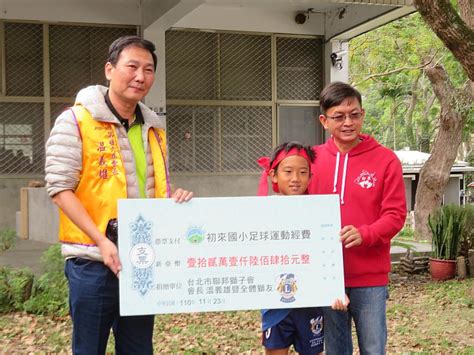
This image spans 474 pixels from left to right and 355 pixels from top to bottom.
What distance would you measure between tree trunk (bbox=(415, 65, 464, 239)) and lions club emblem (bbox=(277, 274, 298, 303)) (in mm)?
8891

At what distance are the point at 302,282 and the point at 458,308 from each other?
4.52m

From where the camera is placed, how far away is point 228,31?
10625 millimetres

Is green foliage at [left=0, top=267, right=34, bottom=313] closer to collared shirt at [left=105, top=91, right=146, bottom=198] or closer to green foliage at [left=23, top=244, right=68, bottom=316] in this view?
green foliage at [left=23, top=244, right=68, bottom=316]

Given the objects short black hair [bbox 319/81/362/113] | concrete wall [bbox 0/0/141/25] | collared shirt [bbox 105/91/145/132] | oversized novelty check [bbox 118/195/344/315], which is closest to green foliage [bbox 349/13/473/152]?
concrete wall [bbox 0/0/141/25]

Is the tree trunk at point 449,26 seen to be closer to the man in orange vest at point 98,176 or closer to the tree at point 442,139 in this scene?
the man in orange vest at point 98,176

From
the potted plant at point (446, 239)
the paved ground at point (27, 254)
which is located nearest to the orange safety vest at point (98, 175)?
the paved ground at point (27, 254)

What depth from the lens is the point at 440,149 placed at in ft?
36.4

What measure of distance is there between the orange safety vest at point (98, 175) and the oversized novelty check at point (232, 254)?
106mm

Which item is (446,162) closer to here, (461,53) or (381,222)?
(461,53)

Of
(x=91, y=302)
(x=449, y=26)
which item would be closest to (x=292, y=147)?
(x=91, y=302)

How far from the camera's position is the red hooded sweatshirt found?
266cm

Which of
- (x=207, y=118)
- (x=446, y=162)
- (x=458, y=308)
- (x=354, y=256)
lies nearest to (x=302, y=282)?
→ (x=354, y=256)

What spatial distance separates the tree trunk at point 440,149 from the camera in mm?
10781

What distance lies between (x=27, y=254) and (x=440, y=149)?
7153 millimetres
